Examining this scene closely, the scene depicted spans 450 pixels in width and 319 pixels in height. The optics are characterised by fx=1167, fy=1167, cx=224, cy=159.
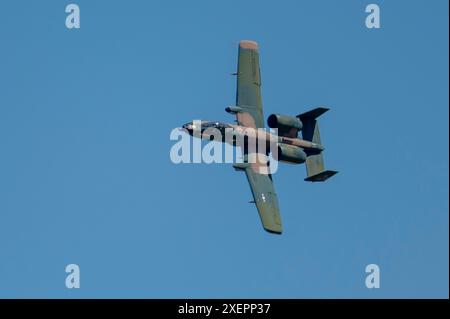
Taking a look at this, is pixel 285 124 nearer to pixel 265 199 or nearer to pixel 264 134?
pixel 264 134

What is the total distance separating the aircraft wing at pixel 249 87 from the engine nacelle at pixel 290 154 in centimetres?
260

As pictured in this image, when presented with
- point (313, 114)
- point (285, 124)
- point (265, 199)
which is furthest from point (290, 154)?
point (265, 199)

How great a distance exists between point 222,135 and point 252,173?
146 inches

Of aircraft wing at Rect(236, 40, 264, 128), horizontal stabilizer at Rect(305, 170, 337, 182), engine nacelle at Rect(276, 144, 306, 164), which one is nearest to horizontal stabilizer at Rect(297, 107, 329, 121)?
engine nacelle at Rect(276, 144, 306, 164)

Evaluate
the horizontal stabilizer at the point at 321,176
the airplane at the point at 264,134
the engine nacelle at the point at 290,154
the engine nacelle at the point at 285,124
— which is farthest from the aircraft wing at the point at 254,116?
the horizontal stabilizer at the point at 321,176

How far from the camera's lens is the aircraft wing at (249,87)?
8956 centimetres

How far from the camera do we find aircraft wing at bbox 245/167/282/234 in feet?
276

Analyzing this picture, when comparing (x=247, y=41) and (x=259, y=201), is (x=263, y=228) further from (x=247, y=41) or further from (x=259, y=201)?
(x=247, y=41)

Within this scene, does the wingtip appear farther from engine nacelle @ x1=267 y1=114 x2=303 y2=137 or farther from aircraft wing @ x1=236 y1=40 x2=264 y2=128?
aircraft wing @ x1=236 y1=40 x2=264 y2=128

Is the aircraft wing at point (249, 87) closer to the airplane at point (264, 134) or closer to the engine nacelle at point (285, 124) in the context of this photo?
the airplane at point (264, 134)

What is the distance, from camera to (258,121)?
8975cm
